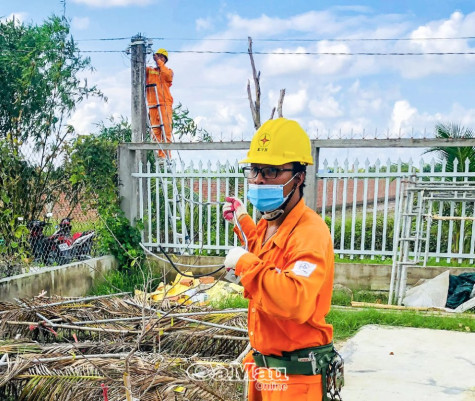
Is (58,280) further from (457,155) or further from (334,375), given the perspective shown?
(457,155)

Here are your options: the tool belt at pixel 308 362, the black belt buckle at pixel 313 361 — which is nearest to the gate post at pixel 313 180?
the tool belt at pixel 308 362

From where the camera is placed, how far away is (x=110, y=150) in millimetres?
8164

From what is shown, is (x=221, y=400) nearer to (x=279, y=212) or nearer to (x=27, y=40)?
(x=279, y=212)

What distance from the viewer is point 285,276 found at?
1.91 m

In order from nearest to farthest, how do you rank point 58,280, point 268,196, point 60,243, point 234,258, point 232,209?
point 234,258 → point 268,196 → point 232,209 → point 58,280 → point 60,243

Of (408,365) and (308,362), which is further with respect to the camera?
(408,365)

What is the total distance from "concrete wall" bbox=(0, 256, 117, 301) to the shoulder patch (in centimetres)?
392

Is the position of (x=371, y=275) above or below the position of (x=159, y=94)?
below

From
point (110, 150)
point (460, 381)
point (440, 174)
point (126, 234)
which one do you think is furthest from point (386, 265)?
point (110, 150)

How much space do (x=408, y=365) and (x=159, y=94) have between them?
7.78 metres

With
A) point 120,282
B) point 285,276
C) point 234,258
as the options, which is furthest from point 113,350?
point 120,282

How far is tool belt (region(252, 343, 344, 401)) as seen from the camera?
216 cm

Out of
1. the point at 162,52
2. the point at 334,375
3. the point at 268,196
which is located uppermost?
the point at 162,52

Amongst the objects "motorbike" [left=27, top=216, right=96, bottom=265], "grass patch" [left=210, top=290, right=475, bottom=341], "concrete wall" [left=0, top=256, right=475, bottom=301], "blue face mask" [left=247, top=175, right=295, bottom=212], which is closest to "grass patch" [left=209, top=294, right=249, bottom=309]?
"grass patch" [left=210, top=290, right=475, bottom=341]
